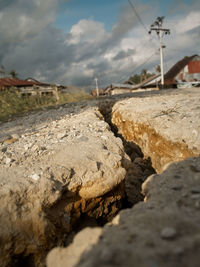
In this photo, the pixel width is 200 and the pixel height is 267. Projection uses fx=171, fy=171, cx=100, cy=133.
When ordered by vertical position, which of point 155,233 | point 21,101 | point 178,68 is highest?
point 178,68

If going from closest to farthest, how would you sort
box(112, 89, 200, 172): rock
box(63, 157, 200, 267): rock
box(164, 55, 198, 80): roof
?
box(63, 157, 200, 267): rock → box(112, 89, 200, 172): rock → box(164, 55, 198, 80): roof

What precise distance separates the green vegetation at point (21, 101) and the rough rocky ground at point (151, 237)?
15.3ft

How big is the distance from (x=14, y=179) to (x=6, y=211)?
9.6 inches

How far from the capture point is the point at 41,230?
111 cm

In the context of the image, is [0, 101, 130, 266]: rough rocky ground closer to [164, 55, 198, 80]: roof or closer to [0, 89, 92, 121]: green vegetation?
[0, 89, 92, 121]: green vegetation

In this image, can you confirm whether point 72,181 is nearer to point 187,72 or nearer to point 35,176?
point 35,176

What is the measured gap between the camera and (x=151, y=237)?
681mm

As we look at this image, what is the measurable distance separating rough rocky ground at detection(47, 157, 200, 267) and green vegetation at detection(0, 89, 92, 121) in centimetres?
467

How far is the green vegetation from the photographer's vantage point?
5384 millimetres

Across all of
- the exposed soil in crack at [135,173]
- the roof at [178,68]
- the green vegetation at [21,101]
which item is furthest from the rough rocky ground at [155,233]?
the roof at [178,68]

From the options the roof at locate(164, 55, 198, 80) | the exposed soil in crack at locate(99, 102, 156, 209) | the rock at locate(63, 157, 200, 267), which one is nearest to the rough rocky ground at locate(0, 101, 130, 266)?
the exposed soil in crack at locate(99, 102, 156, 209)

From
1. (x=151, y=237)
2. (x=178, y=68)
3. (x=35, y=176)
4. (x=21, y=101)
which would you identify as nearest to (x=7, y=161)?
(x=35, y=176)

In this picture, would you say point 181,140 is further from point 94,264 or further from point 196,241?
point 94,264

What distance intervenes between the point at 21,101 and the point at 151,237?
614cm
